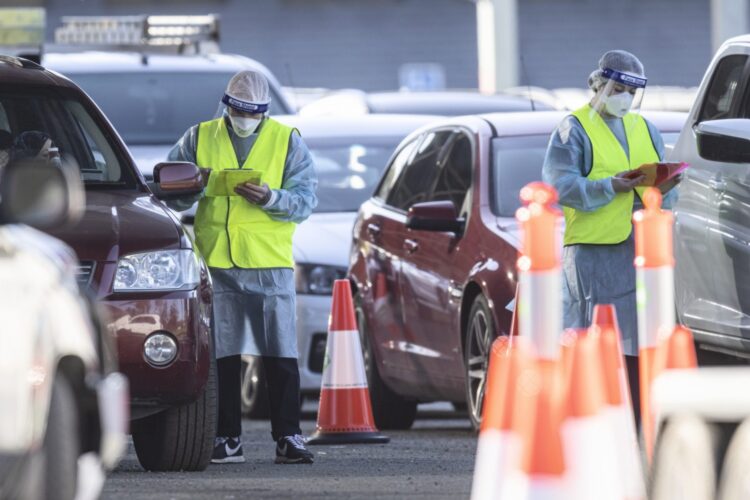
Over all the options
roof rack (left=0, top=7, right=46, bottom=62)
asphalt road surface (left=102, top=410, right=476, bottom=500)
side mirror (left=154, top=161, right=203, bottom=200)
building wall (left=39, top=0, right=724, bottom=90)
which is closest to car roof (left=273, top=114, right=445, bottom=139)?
roof rack (left=0, top=7, right=46, bottom=62)

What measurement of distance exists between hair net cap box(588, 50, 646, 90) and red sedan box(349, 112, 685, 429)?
3.59 feet

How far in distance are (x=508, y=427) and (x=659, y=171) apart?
4275 mm

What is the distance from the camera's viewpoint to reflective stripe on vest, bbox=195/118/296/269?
9766 mm

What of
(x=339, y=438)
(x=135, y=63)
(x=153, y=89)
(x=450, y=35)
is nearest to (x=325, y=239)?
(x=153, y=89)

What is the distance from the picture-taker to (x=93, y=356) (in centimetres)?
580

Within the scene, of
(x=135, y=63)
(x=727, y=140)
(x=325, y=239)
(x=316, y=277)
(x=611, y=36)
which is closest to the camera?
(x=727, y=140)

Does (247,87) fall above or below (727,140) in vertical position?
above

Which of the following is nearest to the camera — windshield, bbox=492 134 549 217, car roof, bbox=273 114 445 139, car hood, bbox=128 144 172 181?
windshield, bbox=492 134 549 217

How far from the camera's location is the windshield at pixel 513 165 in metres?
11.0

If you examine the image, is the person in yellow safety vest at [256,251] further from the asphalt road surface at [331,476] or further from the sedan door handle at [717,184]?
the sedan door handle at [717,184]

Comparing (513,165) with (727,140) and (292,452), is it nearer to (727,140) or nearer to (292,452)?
(292,452)

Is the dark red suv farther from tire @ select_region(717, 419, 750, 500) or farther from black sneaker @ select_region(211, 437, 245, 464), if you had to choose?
tire @ select_region(717, 419, 750, 500)

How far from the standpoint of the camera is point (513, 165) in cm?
1124

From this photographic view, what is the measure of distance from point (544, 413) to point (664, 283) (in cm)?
127
